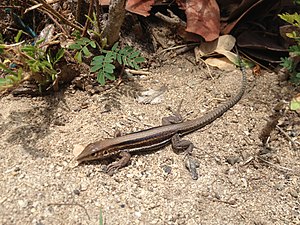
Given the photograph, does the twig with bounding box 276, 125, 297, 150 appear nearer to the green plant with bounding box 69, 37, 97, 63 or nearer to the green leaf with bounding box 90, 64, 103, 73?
the green leaf with bounding box 90, 64, 103, 73

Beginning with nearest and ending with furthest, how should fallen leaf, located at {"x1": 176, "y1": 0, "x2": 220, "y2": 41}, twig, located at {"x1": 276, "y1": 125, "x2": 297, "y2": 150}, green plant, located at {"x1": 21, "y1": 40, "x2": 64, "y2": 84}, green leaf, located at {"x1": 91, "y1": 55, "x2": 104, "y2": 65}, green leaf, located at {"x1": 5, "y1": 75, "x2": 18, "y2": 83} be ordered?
green leaf, located at {"x1": 5, "y1": 75, "x2": 18, "y2": 83} < green plant, located at {"x1": 21, "y1": 40, "x2": 64, "y2": 84} < twig, located at {"x1": 276, "y1": 125, "x2": 297, "y2": 150} < green leaf, located at {"x1": 91, "y1": 55, "x2": 104, "y2": 65} < fallen leaf, located at {"x1": 176, "y1": 0, "x2": 220, "y2": 41}

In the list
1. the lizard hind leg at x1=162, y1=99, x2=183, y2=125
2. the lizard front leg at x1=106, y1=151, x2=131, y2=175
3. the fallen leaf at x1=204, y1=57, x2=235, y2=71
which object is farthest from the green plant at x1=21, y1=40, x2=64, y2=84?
the fallen leaf at x1=204, y1=57, x2=235, y2=71

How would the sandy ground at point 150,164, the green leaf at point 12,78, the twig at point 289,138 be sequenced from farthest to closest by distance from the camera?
the twig at point 289,138 → the green leaf at point 12,78 → the sandy ground at point 150,164

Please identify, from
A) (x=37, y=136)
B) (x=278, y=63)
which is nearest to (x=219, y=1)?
(x=278, y=63)

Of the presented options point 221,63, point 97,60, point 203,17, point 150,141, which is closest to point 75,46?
point 97,60

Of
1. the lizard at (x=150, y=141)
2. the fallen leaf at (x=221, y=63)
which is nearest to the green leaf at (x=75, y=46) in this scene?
the lizard at (x=150, y=141)

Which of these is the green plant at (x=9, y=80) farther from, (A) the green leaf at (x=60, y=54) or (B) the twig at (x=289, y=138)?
(B) the twig at (x=289, y=138)
